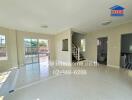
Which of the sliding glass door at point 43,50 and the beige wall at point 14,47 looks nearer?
the beige wall at point 14,47

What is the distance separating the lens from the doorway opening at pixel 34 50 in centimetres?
643

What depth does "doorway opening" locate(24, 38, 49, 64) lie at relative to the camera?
21.1 ft

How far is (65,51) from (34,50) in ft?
8.89

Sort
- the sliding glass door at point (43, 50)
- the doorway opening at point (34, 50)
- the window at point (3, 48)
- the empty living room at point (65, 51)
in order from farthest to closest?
the sliding glass door at point (43, 50)
the doorway opening at point (34, 50)
the window at point (3, 48)
the empty living room at point (65, 51)

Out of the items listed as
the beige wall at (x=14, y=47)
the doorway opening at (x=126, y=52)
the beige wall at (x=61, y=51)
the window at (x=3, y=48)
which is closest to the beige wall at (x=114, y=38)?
the doorway opening at (x=126, y=52)

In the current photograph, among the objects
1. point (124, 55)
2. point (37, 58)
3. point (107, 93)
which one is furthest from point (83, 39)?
point (107, 93)

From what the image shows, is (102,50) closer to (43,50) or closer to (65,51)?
(65,51)

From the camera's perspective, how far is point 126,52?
5.40m

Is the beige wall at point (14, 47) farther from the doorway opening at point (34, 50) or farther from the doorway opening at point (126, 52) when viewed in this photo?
the doorway opening at point (126, 52)

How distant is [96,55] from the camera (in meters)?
6.54

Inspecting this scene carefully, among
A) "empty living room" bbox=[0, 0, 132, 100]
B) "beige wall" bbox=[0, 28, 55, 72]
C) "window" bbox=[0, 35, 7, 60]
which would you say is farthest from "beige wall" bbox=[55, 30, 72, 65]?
"window" bbox=[0, 35, 7, 60]

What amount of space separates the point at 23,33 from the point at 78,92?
18.8 feet

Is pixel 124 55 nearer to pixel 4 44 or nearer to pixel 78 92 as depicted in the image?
pixel 78 92

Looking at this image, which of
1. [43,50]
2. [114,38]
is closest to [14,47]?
[43,50]
